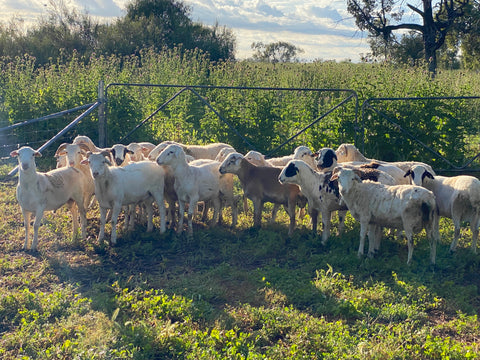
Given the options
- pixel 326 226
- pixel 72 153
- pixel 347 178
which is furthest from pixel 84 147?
pixel 347 178

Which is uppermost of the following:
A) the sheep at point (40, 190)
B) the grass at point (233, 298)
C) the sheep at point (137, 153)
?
the sheep at point (137, 153)

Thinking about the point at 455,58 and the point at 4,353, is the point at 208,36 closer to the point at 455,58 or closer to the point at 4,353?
the point at 455,58

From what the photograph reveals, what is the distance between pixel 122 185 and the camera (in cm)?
920

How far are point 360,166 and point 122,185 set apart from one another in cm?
420

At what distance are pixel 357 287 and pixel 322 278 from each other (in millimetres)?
490

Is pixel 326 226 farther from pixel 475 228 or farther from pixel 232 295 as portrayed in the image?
pixel 232 295

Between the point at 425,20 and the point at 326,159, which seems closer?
the point at 326,159

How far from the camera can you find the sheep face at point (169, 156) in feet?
31.3

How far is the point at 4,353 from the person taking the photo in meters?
5.54

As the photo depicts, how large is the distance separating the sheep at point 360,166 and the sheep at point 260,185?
2.54ft

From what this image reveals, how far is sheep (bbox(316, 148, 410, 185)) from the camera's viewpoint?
31.1 ft

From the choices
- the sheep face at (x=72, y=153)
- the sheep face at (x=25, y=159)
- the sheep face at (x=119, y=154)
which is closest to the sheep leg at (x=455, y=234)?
the sheep face at (x=119, y=154)

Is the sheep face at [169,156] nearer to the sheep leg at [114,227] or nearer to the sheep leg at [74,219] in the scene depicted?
the sheep leg at [114,227]

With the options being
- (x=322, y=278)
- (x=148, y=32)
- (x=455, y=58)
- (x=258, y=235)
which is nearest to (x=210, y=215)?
(x=258, y=235)
